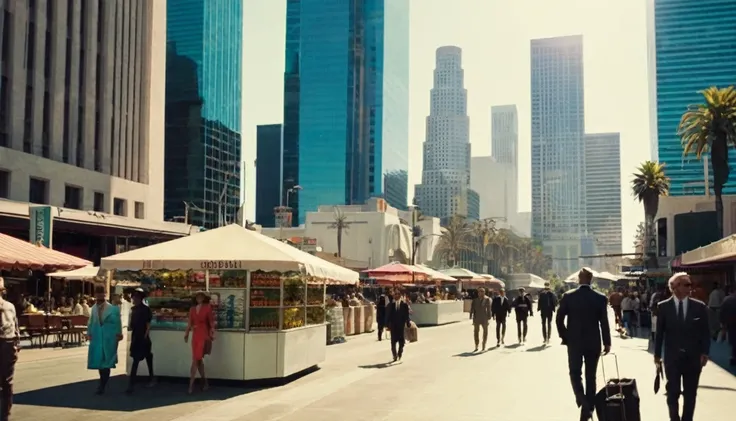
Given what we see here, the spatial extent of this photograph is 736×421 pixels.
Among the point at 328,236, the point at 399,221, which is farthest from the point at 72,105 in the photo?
the point at 399,221

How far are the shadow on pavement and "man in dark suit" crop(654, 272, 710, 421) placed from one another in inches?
275

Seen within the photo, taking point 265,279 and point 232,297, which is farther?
point 265,279

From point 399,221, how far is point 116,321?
348 ft

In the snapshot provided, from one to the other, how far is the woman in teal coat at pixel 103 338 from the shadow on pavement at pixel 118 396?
46cm

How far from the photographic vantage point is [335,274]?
1661cm

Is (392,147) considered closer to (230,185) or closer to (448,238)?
(230,185)

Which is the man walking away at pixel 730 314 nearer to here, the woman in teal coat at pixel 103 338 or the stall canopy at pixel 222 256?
the stall canopy at pixel 222 256

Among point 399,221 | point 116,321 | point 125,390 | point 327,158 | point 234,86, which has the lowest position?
point 125,390

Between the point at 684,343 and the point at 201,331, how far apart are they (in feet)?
26.1

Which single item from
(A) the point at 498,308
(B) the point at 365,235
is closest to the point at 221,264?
(A) the point at 498,308

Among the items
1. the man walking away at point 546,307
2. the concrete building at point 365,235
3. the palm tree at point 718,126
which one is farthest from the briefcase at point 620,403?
the concrete building at point 365,235

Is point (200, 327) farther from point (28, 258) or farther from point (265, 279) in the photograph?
point (28, 258)

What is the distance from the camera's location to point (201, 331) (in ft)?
43.4

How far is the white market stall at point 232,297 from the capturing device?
45.8 feet
